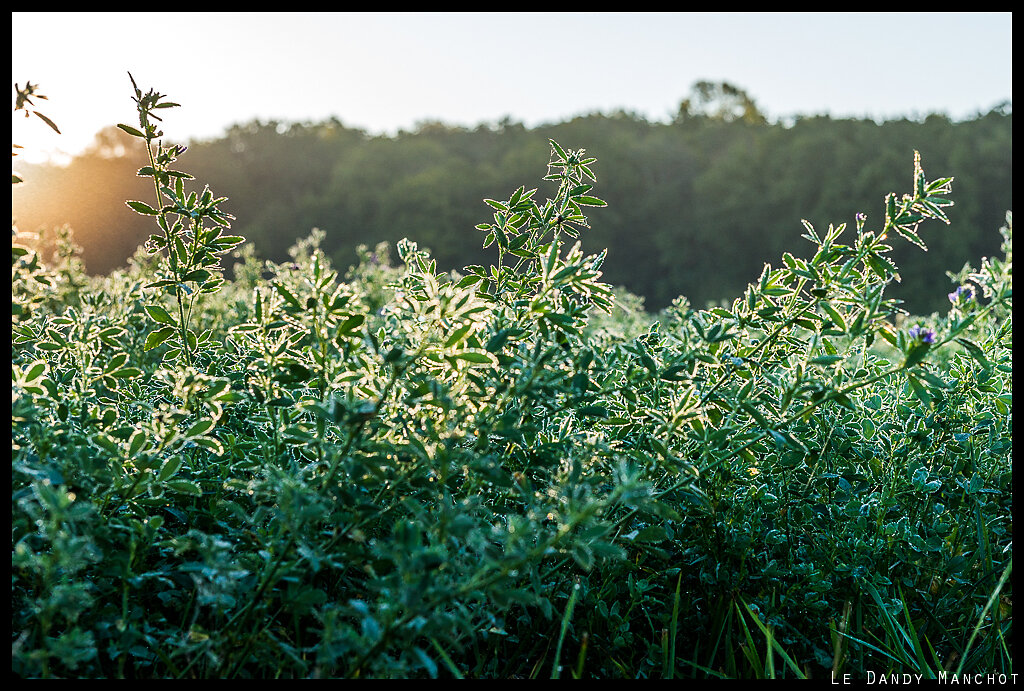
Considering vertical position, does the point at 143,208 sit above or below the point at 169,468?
above

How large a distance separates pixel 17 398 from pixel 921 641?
7.19ft

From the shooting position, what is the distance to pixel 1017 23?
171 centimetres

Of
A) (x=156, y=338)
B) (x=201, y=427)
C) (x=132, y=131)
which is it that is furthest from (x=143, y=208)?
(x=201, y=427)

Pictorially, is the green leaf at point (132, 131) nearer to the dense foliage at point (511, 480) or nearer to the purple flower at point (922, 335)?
the dense foliage at point (511, 480)

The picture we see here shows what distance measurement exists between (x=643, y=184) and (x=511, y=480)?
2093 cm

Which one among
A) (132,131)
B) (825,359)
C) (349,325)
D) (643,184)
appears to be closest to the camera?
(349,325)

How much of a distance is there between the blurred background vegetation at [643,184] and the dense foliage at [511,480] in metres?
16.7

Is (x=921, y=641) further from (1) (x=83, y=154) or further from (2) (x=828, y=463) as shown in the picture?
(1) (x=83, y=154)

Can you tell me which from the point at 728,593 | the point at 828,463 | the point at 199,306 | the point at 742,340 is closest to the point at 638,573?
the point at 728,593

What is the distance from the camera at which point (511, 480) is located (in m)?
1.44

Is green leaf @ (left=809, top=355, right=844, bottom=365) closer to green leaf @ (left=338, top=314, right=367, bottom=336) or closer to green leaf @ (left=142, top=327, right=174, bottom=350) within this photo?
green leaf @ (left=338, top=314, right=367, bottom=336)

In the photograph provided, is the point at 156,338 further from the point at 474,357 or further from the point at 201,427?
the point at 474,357

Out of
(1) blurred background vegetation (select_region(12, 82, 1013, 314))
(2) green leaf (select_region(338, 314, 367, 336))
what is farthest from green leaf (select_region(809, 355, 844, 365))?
(1) blurred background vegetation (select_region(12, 82, 1013, 314))

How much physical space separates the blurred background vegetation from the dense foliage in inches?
656
